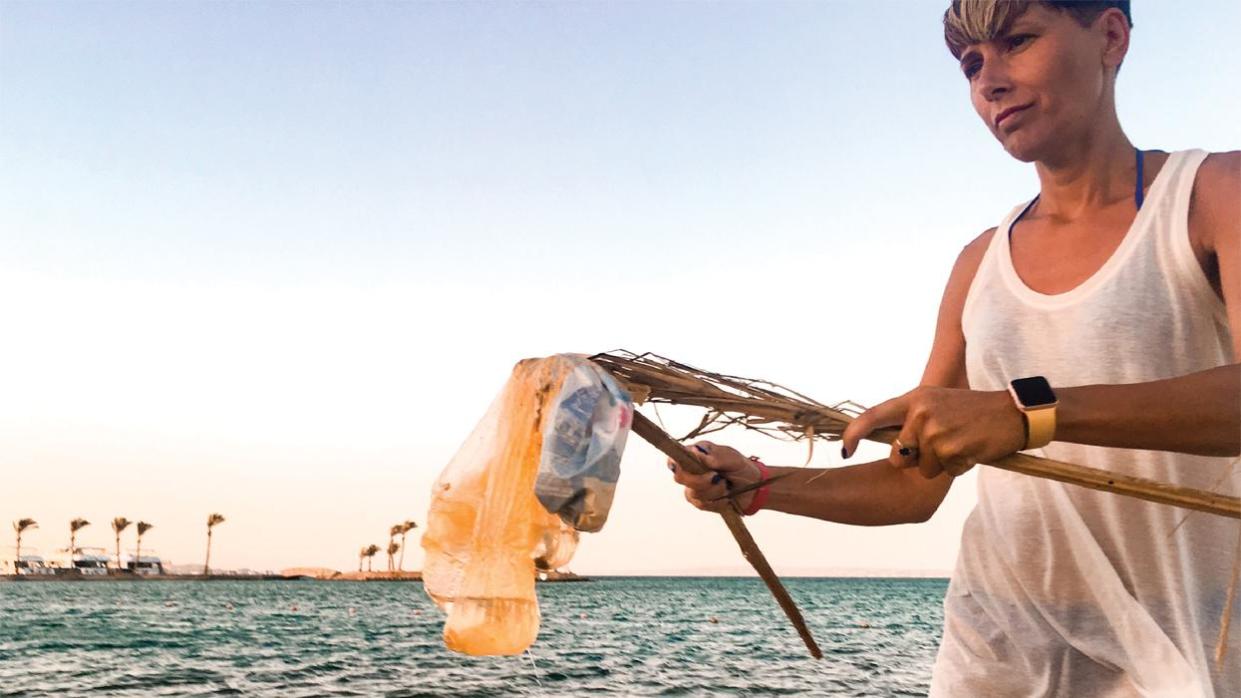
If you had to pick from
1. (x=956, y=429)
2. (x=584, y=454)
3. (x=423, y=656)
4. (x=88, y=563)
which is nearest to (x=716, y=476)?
(x=584, y=454)

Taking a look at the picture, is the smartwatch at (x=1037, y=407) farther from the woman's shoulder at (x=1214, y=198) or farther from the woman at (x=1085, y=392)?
the woman's shoulder at (x=1214, y=198)

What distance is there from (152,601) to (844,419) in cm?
8898

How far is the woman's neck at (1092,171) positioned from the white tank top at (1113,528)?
0.12 meters

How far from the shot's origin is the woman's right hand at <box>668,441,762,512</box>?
1969mm

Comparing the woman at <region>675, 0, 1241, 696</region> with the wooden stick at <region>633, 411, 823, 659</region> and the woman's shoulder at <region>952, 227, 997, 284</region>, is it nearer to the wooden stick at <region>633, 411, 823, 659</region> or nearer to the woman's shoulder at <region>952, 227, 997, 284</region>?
the woman's shoulder at <region>952, 227, 997, 284</region>

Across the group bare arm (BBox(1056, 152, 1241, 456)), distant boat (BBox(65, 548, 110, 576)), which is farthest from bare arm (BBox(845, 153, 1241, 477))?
distant boat (BBox(65, 548, 110, 576))

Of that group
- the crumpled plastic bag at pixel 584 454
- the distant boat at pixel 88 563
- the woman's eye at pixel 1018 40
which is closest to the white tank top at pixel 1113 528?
the woman's eye at pixel 1018 40

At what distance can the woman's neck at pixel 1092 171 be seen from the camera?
5.35 ft

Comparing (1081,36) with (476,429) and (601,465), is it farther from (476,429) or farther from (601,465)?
(476,429)

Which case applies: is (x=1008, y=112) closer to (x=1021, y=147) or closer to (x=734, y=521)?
(x=1021, y=147)

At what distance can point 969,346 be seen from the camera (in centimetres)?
186

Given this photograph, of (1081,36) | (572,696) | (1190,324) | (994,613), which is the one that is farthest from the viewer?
(572,696)

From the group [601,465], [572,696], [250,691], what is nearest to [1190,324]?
[601,465]

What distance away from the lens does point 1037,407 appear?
4.17 ft
